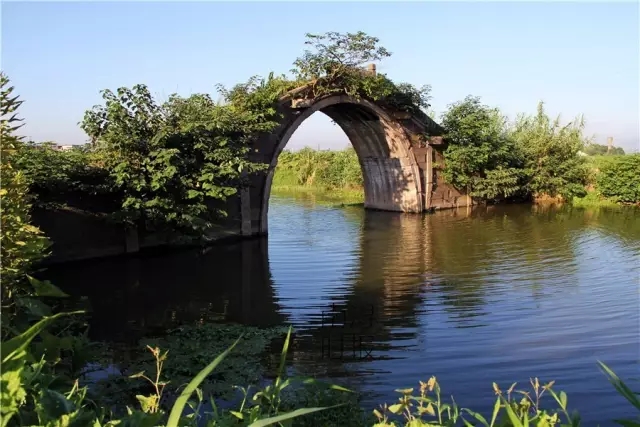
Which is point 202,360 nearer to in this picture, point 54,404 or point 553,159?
point 54,404

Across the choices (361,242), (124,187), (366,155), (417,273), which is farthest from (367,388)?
(366,155)

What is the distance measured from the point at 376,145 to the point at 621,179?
392 inches

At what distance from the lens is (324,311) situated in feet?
25.6

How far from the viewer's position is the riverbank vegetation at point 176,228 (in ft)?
7.28

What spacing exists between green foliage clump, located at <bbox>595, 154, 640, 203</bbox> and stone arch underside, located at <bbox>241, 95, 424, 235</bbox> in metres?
8.22

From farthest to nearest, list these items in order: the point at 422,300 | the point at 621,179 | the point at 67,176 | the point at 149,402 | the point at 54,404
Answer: the point at 621,179
the point at 67,176
the point at 422,300
the point at 149,402
the point at 54,404

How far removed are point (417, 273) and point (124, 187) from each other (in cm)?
593

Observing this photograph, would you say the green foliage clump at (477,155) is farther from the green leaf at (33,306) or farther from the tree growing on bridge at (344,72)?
the green leaf at (33,306)

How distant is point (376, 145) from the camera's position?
20453 mm

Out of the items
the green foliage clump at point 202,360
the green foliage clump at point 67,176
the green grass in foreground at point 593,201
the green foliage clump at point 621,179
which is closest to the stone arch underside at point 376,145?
the green foliage clump at point 67,176

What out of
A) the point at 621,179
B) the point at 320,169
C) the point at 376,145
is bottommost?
the point at 621,179

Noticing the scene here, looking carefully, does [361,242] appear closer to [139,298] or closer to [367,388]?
[139,298]

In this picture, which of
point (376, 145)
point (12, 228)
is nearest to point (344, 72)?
point (376, 145)

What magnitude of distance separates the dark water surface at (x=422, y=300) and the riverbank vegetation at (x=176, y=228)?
598mm
